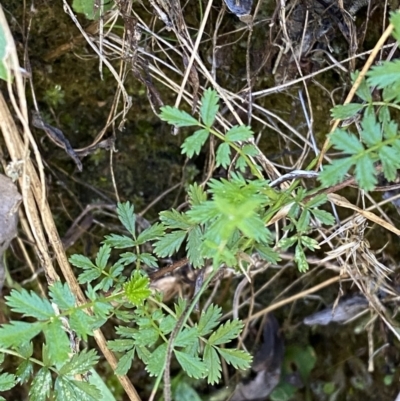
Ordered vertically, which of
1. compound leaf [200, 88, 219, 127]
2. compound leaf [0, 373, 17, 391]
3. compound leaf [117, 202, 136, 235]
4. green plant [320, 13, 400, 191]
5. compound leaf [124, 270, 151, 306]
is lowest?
compound leaf [0, 373, 17, 391]

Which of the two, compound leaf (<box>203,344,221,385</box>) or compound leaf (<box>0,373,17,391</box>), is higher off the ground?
compound leaf (<box>0,373,17,391</box>)

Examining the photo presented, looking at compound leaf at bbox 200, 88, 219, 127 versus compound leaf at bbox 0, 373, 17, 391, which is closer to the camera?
compound leaf at bbox 200, 88, 219, 127

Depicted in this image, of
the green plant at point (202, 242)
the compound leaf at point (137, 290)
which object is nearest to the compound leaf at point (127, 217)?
the green plant at point (202, 242)

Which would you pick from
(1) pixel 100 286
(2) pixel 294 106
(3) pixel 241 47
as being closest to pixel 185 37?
(3) pixel 241 47

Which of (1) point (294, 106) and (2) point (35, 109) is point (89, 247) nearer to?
(2) point (35, 109)

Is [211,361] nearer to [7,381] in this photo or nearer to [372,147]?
[7,381]

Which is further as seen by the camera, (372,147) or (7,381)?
(7,381)

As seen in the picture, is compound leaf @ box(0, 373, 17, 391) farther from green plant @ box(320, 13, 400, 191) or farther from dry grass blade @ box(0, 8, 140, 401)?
green plant @ box(320, 13, 400, 191)

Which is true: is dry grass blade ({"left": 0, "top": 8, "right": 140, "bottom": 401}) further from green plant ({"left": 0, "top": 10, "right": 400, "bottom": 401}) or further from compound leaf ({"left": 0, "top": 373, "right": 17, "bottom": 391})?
compound leaf ({"left": 0, "top": 373, "right": 17, "bottom": 391})

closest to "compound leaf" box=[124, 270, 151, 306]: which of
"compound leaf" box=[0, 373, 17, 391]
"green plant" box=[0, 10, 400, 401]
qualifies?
"green plant" box=[0, 10, 400, 401]

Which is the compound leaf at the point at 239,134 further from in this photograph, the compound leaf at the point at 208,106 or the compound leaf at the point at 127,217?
the compound leaf at the point at 127,217

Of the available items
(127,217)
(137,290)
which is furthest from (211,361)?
(127,217)

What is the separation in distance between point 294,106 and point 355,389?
2.59ft

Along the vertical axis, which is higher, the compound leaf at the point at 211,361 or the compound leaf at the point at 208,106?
the compound leaf at the point at 208,106
